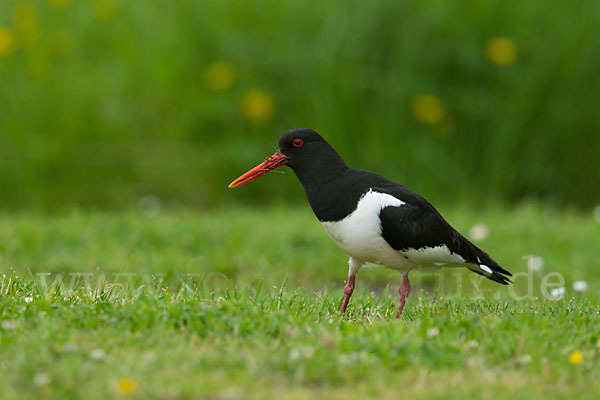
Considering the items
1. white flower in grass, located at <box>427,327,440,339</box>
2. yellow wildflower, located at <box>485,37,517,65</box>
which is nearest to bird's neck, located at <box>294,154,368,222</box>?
white flower in grass, located at <box>427,327,440,339</box>

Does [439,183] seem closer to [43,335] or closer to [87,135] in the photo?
[87,135]

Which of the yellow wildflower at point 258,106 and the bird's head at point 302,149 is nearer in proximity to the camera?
the bird's head at point 302,149

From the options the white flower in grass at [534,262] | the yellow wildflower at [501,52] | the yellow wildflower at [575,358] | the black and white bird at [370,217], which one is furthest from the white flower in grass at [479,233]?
the yellow wildflower at [575,358]

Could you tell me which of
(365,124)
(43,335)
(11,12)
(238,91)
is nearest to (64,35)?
(11,12)

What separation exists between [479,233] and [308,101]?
2850mm

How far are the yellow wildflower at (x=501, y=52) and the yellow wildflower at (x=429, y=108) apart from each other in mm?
760

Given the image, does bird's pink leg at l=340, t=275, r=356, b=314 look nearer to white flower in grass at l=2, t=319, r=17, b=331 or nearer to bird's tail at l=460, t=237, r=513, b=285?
bird's tail at l=460, t=237, r=513, b=285

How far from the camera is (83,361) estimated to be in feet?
11.2

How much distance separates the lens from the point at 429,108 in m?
9.43

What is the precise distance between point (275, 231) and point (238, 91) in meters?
2.60

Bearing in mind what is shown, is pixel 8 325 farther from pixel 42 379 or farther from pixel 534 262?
pixel 534 262

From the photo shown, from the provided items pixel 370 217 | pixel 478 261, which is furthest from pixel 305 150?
pixel 478 261

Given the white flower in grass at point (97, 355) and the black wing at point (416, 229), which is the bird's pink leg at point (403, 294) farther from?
the white flower in grass at point (97, 355)

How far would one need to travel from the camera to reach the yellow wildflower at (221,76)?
985cm
